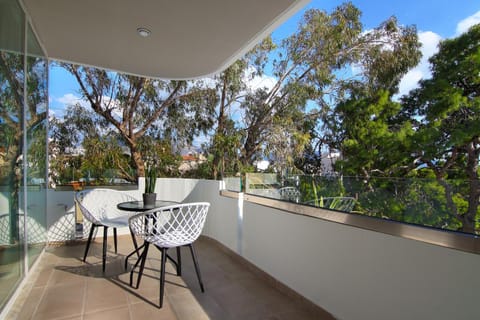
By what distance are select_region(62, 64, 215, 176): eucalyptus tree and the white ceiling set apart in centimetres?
319

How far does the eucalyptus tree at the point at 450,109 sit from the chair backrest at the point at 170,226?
435 centimetres

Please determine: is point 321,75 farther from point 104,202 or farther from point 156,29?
point 104,202

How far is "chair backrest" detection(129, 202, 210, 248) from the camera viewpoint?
2189mm

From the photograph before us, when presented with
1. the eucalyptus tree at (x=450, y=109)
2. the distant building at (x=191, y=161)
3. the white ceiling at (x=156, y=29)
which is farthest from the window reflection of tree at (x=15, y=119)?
the eucalyptus tree at (x=450, y=109)

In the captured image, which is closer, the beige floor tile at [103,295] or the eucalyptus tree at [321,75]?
the beige floor tile at [103,295]

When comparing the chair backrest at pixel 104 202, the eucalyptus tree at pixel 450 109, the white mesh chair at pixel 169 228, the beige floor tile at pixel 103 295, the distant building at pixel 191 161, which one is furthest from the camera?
the distant building at pixel 191 161

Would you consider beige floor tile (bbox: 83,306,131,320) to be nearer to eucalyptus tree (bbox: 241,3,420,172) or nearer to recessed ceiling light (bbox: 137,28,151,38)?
recessed ceiling light (bbox: 137,28,151,38)

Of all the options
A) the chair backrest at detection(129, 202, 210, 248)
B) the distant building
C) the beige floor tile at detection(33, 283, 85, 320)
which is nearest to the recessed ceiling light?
the chair backrest at detection(129, 202, 210, 248)

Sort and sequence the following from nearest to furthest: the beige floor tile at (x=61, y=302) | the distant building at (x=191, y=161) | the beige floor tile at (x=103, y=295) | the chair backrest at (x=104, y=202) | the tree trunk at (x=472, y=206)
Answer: the tree trunk at (x=472, y=206)
the beige floor tile at (x=61, y=302)
the beige floor tile at (x=103, y=295)
the chair backrest at (x=104, y=202)
the distant building at (x=191, y=161)

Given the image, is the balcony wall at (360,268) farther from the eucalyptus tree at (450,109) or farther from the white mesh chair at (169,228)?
the eucalyptus tree at (450,109)

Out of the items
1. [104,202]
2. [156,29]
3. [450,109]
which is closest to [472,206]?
[156,29]

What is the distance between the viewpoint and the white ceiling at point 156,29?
6.60 feet

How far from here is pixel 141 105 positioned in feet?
21.5

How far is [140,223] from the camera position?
2264 mm
